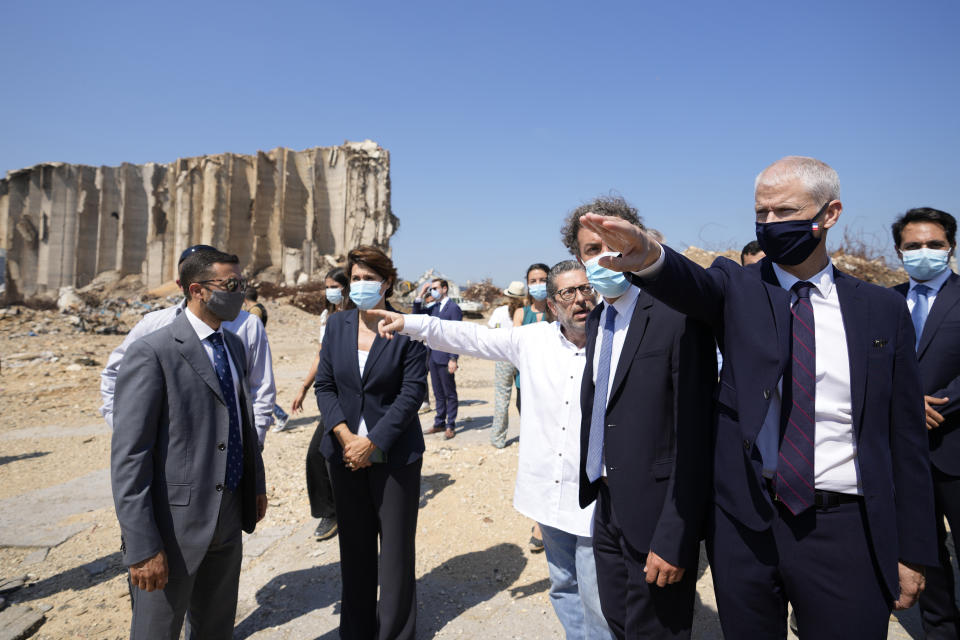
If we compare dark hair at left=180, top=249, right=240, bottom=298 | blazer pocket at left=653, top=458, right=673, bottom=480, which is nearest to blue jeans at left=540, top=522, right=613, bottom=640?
blazer pocket at left=653, top=458, right=673, bottom=480

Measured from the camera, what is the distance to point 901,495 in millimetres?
1635

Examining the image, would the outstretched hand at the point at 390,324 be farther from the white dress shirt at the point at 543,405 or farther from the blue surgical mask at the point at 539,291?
the blue surgical mask at the point at 539,291

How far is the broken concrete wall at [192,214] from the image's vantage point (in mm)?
32875

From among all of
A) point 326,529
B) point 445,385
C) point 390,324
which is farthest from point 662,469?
point 445,385

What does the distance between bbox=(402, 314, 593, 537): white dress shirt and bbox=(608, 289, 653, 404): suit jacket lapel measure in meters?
0.41

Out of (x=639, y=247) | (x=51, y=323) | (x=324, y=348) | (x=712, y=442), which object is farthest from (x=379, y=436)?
(x=51, y=323)

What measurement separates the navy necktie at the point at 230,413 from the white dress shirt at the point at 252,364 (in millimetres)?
637

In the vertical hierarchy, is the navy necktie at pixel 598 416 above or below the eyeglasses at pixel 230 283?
below

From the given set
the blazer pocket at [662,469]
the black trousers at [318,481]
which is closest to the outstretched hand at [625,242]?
the blazer pocket at [662,469]

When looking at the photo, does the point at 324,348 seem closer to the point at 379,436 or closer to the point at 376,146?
the point at 379,436

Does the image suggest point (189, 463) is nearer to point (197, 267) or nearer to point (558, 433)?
point (197, 267)

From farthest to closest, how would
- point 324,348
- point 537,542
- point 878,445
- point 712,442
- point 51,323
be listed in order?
point 51,323
point 537,542
point 324,348
point 712,442
point 878,445

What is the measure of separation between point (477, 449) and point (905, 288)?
15.0ft

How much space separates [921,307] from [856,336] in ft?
6.40
